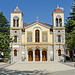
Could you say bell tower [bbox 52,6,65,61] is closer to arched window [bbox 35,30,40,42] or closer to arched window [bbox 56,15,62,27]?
arched window [bbox 56,15,62,27]

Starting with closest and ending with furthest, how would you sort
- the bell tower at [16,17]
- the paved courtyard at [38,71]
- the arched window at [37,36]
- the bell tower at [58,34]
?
the paved courtyard at [38,71], the bell tower at [58,34], the arched window at [37,36], the bell tower at [16,17]

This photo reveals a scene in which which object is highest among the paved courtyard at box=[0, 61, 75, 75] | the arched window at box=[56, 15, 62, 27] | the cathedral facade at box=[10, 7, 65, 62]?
the arched window at box=[56, 15, 62, 27]

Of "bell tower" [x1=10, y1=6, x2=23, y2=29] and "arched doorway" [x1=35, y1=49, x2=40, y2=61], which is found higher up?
"bell tower" [x1=10, y1=6, x2=23, y2=29]

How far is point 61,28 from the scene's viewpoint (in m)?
31.6

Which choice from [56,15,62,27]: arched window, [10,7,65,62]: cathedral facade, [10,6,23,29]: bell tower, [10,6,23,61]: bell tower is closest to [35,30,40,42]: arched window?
[10,7,65,62]: cathedral facade

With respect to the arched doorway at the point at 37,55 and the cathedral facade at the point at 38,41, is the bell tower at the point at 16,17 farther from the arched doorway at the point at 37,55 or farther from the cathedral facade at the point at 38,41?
the arched doorway at the point at 37,55

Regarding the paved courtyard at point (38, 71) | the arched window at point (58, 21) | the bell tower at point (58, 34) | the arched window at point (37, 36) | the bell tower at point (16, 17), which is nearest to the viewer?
the paved courtyard at point (38, 71)

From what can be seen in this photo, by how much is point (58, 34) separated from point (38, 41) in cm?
538

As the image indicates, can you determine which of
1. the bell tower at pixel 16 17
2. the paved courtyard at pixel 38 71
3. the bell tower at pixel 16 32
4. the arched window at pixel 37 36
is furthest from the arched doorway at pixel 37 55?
the paved courtyard at pixel 38 71

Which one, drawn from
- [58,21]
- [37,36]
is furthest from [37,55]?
[58,21]

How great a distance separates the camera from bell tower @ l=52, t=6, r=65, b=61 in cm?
3062

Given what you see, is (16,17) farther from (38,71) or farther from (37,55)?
(38,71)

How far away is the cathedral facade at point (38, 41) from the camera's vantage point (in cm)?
3078

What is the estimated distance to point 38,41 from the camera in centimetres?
3152
